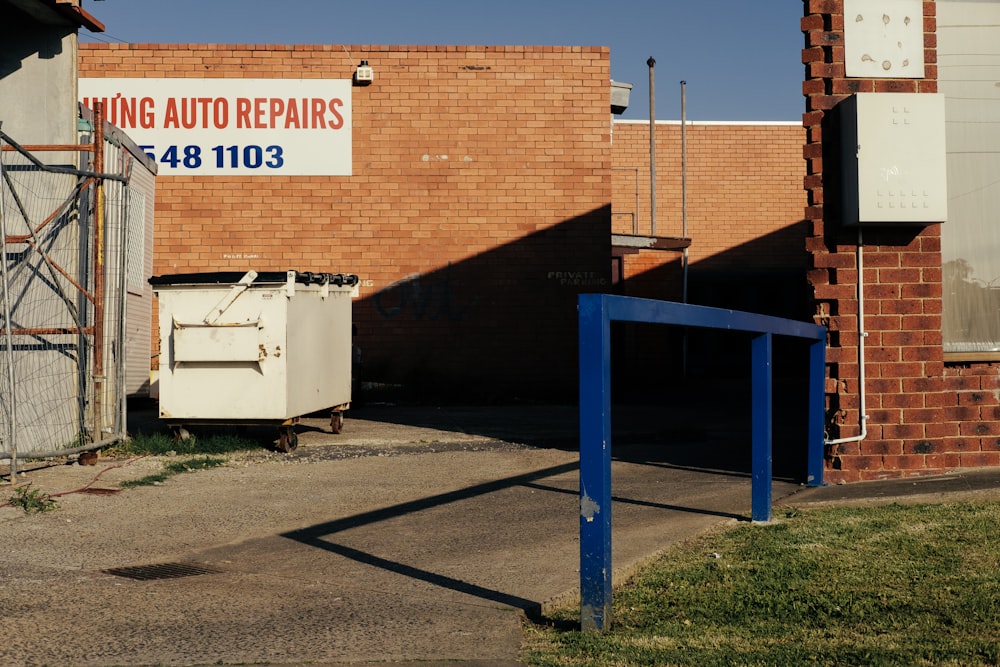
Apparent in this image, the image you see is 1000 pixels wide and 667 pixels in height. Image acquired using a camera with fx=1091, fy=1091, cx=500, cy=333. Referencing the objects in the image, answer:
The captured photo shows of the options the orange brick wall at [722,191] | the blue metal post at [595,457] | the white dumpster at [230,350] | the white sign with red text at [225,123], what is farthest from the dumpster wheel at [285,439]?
the orange brick wall at [722,191]

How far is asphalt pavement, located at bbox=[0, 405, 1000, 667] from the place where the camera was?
4.28 m

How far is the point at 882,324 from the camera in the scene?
820 cm

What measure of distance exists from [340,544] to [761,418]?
2582mm

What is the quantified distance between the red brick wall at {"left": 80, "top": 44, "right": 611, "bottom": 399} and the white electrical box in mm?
10976

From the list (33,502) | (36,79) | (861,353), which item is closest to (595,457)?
(861,353)

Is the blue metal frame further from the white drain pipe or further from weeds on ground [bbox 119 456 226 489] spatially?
weeds on ground [bbox 119 456 226 489]

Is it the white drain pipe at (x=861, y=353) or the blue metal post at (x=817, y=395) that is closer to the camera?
the blue metal post at (x=817, y=395)

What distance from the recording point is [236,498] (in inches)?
320

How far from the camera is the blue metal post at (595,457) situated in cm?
407

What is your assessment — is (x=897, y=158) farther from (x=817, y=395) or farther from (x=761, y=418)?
(x=761, y=418)

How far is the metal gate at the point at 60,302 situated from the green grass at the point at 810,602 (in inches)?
247

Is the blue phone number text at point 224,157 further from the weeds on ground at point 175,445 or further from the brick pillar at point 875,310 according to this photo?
the brick pillar at point 875,310

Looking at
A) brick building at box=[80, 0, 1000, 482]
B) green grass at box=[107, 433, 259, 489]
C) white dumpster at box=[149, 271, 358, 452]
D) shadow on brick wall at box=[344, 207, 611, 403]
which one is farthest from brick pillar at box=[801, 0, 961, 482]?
shadow on brick wall at box=[344, 207, 611, 403]

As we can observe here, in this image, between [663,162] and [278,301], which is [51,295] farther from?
[663,162]
